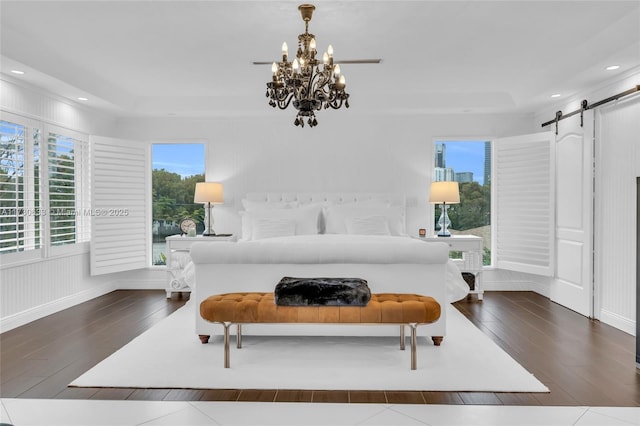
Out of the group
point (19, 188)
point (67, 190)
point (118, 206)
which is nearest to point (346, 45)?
point (19, 188)

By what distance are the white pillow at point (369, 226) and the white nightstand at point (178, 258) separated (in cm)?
167

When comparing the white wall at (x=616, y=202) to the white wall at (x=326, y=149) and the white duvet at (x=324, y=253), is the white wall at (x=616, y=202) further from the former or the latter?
the white duvet at (x=324, y=253)

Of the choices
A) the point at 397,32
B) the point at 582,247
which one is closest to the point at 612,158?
the point at 582,247

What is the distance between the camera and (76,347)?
3.63 metres

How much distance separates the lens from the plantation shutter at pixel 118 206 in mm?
5566

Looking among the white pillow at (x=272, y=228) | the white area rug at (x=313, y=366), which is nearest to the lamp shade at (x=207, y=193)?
the white pillow at (x=272, y=228)

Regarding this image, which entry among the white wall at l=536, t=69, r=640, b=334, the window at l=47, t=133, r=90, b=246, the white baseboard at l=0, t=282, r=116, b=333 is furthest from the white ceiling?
the white baseboard at l=0, t=282, r=116, b=333

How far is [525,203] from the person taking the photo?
18.9ft

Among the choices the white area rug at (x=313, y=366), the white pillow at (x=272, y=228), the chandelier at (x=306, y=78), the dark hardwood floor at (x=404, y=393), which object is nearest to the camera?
the dark hardwood floor at (x=404, y=393)

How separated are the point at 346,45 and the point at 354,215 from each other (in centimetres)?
224

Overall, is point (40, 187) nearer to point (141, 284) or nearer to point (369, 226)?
point (141, 284)

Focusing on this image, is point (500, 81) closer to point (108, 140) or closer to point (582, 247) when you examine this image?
point (582, 247)

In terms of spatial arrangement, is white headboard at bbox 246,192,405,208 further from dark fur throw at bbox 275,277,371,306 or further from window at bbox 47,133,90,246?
dark fur throw at bbox 275,277,371,306

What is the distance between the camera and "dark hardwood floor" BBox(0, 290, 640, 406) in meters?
2.67
